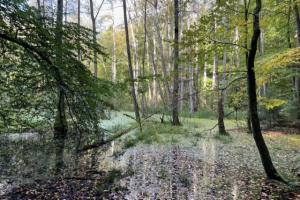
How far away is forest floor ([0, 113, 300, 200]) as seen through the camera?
4621 millimetres

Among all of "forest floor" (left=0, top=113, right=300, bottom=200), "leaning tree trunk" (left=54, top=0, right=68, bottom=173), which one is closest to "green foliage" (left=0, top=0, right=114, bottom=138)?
"leaning tree trunk" (left=54, top=0, right=68, bottom=173)

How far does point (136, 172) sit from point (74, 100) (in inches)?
82.4

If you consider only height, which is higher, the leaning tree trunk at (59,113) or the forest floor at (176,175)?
the leaning tree trunk at (59,113)

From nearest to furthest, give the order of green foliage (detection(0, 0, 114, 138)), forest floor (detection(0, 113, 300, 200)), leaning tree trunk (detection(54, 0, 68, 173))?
green foliage (detection(0, 0, 114, 138))
leaning tree trunk (detection(54, 0, 68, 173))
forest floor (detection(0, 113, 300, 200))

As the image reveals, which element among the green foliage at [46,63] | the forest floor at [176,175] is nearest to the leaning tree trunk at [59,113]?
the green foliage at [46,63]

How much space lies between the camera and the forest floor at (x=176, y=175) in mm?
4621

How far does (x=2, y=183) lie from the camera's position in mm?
5172

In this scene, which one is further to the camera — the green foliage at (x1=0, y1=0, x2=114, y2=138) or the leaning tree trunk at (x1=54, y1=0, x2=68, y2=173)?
the leaning tree trunk at (x1=54, y1=0, x2=68, y2=173)

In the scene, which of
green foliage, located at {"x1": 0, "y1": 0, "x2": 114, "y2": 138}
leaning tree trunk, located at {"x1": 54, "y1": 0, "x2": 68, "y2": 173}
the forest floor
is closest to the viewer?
green foliage, located at {"x1": 0, "y1": 0, "x2": 114, "y2": 138}

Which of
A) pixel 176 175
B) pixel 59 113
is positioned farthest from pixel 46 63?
pixel 176 175

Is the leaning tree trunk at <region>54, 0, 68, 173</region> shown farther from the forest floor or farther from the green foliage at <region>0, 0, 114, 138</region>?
the forest floor

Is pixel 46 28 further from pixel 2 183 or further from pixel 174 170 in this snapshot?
pixel 174 170

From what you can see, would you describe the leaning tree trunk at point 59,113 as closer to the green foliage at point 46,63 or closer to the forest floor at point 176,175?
the green foliage at point 46,63

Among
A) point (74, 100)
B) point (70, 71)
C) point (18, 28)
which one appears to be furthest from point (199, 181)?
point (18, 28)
